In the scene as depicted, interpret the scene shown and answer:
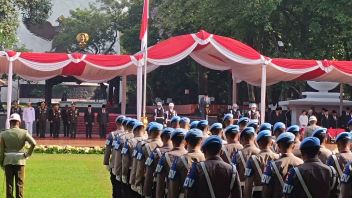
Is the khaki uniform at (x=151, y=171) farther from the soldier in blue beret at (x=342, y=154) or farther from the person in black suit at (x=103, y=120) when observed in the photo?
the person in black suit at (x=103, y=120)

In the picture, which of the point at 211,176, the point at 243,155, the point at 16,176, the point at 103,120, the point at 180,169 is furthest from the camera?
the point at 103,120

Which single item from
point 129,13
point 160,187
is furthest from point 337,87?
point 160,187

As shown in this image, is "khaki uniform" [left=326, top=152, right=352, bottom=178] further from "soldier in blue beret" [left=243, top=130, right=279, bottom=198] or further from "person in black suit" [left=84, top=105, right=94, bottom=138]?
"person in black suit" [left=84, top=105, right=94, bottom=138]

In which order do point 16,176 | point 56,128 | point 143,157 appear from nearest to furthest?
point 143,157, point 16,176, point 56,128

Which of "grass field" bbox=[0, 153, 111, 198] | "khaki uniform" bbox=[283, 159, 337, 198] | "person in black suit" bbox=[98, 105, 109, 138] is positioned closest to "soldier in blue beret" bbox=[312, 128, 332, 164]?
"khaki uniform" bbox=[283, 159, 337, 198]

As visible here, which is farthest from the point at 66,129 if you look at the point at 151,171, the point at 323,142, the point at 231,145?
the point at 323,142

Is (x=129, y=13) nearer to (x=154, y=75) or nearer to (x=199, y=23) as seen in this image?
(x=154, y=75)

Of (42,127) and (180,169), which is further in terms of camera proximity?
(42,127)

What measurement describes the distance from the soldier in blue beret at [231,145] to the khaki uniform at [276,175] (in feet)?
6.49

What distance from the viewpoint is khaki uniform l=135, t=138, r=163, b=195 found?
10828mm

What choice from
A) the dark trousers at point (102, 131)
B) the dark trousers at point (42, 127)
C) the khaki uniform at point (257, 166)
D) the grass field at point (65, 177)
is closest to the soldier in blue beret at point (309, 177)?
the khaki uniform at point (257, 166)

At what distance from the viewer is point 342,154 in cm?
905

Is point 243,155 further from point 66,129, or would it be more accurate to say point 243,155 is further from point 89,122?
point 66,129

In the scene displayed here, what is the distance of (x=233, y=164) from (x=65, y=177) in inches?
426
